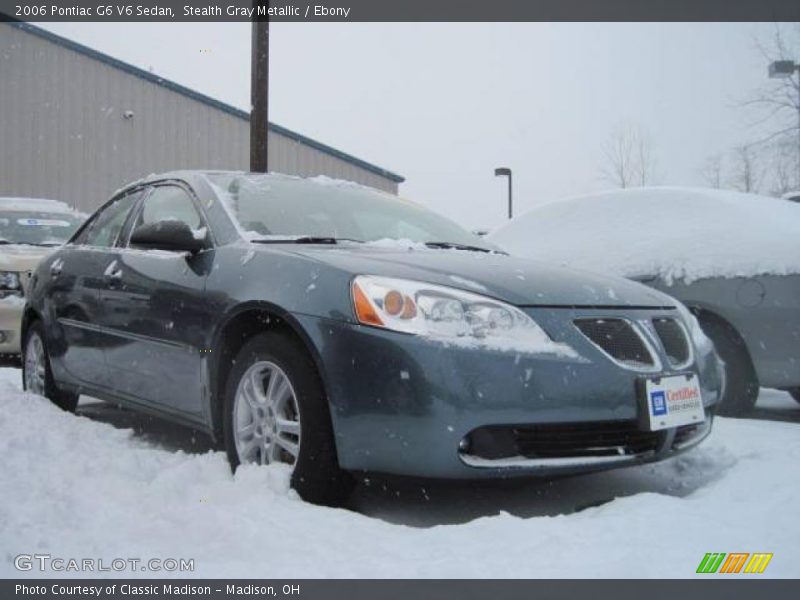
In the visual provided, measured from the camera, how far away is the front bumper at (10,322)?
22.6 ft

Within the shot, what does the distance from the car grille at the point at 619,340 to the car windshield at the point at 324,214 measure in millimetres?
1142

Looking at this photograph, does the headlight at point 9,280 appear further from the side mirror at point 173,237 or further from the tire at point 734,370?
the tire at point 734,370

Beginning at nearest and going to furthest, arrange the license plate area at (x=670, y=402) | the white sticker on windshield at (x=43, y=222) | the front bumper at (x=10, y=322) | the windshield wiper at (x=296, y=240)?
the license plate area at (x=670, y=402)
the windshield wiper at (x=296, y=240)
the front bumper at (x=10, y=322)
the white sticker on windshield at (x=43, y=222)

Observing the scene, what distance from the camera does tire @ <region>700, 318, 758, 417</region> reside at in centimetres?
486

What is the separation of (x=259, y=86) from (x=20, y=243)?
9.46 feet

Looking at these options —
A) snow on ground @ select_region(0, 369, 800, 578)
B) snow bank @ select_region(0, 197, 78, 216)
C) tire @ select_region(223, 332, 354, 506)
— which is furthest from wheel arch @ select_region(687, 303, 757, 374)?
snow bank @ select_region(0, 197, 78, 216)

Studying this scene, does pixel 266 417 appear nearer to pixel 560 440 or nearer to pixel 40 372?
pixel 560 440

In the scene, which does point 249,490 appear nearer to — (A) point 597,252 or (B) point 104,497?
(B) point 104,497

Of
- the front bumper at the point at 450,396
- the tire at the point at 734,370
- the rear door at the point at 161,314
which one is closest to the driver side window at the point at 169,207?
the rear door at the point at 161,314

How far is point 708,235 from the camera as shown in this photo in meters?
5.10

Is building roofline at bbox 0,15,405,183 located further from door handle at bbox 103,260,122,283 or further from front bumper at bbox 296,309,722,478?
front bumper at bbox 296,309,722,478

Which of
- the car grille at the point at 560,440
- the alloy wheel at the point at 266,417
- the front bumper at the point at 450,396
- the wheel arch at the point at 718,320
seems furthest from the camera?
the wheel arch at the point at 718,320

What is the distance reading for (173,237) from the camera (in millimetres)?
3498

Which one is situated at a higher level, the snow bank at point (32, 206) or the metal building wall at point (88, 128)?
the metal building wall at point (88, 128)
